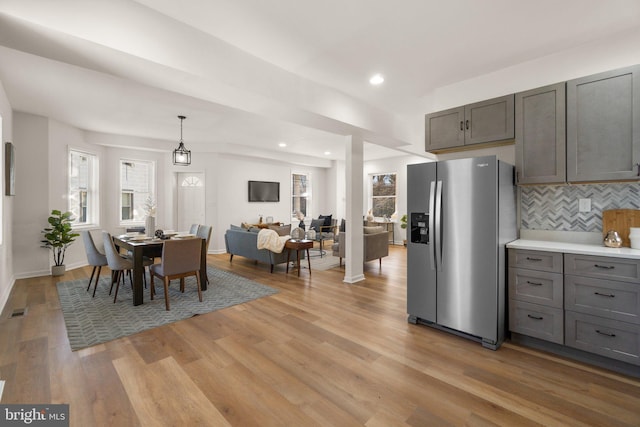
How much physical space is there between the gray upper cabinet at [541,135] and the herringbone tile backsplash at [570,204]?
13.4 inches

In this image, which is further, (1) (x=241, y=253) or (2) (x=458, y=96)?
(1) (x=241, y=253)

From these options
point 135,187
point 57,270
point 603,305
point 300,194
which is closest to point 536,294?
point 603,305

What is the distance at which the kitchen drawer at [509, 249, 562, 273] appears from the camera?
2457 mm

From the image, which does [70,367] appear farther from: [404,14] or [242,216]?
[242,216]

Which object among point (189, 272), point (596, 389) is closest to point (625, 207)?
point (596, 389)

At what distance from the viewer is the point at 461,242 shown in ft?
9.04

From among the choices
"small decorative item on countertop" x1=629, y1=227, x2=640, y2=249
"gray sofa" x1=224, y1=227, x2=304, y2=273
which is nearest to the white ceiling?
"small decorative item on countertop" x1=629, y1=227, x2=640, y2=249

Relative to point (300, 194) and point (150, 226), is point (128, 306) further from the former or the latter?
point (300, 194)

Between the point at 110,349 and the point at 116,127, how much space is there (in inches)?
194

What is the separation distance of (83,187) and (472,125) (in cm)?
729

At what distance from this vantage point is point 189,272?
3.87 meters

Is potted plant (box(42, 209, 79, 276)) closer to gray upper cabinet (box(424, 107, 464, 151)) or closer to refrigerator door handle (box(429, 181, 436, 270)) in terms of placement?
refrigerator door handle (box(429, 181, 436, 270))

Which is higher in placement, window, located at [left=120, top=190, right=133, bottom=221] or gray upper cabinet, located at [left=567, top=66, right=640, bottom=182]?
gray upper cabinet, located at [left=567, top=66, right=640, bottom=182]

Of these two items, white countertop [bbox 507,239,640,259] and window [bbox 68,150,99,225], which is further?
window [bbox 68,150,99,225]
